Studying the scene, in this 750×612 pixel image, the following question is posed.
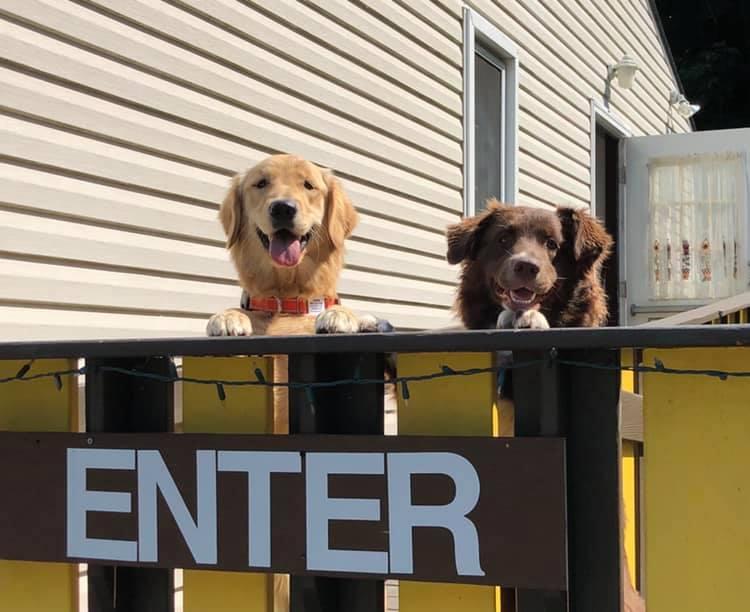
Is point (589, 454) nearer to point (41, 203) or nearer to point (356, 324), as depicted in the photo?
point (356, 324)

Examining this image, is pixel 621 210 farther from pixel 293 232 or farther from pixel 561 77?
pixel 293 232

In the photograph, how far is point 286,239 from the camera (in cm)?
326

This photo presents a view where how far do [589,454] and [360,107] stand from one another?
432 centimetres

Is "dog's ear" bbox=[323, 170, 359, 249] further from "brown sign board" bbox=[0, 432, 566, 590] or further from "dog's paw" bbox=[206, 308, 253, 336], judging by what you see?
"brown sign board" bbox=[0, 432, 566, 590]

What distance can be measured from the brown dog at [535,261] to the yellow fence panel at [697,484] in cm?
128

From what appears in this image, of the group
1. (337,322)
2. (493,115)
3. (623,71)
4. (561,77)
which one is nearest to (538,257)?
(337,322)

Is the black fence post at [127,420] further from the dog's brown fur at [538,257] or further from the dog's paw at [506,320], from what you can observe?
the dog's brown fur at [538,257]

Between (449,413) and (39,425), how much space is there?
3.50 feet

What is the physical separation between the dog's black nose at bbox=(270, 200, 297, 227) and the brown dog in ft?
2.12

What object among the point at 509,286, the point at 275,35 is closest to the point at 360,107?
the point at 275,35

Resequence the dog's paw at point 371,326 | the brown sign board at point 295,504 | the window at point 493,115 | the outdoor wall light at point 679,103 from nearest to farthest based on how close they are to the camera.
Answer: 1. the brown sign board at point 295,504
2. the dog's paw at point 371,326
3. the window at point 493,115
4. the outdoor wall light at point 679,103

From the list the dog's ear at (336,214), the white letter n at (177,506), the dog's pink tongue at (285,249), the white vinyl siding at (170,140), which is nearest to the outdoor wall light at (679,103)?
the white vinyl siding at (170,140)

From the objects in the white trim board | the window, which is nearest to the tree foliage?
the white trim board

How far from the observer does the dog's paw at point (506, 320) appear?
289 centimetres
